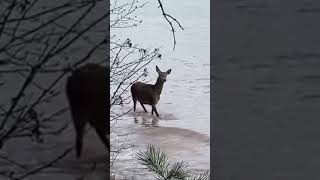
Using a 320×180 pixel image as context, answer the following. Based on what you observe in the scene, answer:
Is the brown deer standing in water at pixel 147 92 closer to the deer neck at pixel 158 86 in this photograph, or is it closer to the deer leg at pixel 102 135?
the deer neck at pixel 158 86

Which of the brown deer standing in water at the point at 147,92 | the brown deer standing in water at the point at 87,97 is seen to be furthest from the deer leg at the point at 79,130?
the brown deer standing in water at the point at 147,92

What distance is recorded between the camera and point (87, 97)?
0.62 m

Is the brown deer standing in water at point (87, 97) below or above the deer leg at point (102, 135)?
above

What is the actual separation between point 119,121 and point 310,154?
4.09 ft

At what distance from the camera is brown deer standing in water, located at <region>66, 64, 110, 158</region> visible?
612 millimetres

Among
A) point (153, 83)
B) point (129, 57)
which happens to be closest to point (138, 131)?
point (153, 83)

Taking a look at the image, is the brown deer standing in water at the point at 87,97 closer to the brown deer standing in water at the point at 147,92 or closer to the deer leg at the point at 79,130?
the deer leg at the point at 79,130

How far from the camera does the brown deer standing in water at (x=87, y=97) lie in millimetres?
612

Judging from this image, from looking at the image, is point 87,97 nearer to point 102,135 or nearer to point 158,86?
point 102,135

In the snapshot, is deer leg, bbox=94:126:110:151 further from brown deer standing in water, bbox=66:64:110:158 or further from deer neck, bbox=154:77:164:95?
deer neck, bbox=154:77:164:95

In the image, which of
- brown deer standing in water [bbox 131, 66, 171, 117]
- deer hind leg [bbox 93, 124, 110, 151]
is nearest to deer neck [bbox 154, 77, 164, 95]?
brown deer standing in water [bbox 131, 66, 171, 117]

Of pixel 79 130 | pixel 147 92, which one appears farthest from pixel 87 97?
pixel 147 92

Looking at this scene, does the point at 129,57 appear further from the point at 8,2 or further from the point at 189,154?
the point at 8,2

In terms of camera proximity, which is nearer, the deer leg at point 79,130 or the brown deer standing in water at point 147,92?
the deer leg at point 79,130
